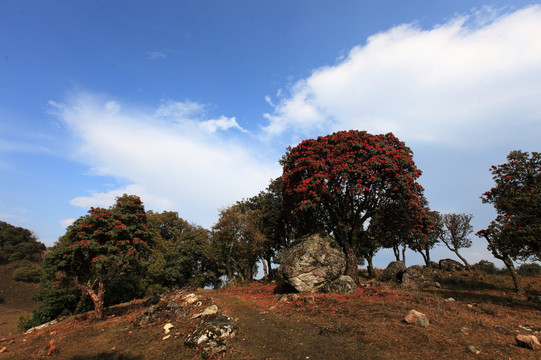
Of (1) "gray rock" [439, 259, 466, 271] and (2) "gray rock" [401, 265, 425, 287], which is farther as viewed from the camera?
(1) "gray rock" [439, 259, 466, 271]

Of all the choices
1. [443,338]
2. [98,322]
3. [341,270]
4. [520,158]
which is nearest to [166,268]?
[98,322]

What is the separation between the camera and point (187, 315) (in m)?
15.2

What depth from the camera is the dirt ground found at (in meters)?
8.73

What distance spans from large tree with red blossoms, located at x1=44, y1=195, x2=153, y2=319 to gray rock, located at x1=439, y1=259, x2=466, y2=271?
36.3 meters

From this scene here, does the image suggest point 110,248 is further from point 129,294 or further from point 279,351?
point 129,294

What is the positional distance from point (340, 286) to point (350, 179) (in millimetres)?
8199

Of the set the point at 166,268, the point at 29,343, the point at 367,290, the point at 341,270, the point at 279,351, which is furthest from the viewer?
the point at 166,268

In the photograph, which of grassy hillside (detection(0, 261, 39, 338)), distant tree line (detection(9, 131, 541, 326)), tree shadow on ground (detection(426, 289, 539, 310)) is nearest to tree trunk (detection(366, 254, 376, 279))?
distant tree line (detection(9, 131, 541, 326))

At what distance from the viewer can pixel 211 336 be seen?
10391 millimetres

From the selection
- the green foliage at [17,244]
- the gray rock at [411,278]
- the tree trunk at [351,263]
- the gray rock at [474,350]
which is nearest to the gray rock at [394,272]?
the gray rock at [411,278]

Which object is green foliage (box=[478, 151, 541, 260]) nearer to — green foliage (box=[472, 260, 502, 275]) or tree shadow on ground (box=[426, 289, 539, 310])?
tree shadow on ground (box=[426, 289, 539, 310])

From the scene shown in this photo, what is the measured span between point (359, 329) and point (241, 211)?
23794 mm

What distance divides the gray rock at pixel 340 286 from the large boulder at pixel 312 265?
0.72m

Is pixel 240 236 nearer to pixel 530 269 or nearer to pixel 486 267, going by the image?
pixel 486 267
